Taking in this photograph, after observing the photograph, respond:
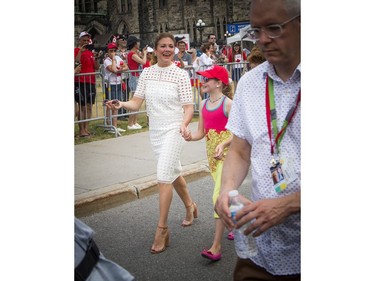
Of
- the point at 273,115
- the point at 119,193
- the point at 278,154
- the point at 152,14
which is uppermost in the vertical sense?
the point at 152,14

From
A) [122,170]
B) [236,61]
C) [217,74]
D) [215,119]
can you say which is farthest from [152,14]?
[236,61]

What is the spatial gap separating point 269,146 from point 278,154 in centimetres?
4

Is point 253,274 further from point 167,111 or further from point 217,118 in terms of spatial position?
point 167,111

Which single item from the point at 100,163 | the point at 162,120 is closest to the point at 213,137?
the point at 162,120

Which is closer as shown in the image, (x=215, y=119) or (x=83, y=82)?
(x=83, y=82)

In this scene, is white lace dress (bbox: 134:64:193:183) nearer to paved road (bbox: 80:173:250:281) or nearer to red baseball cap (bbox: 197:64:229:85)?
red baseball cap (bbox: 197:64:229:85)

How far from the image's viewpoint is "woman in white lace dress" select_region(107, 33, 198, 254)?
4055 mm

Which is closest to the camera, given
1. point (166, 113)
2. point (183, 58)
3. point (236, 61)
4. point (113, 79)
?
point (166, 113)

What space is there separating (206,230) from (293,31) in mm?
2879

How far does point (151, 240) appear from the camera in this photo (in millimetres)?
4246
